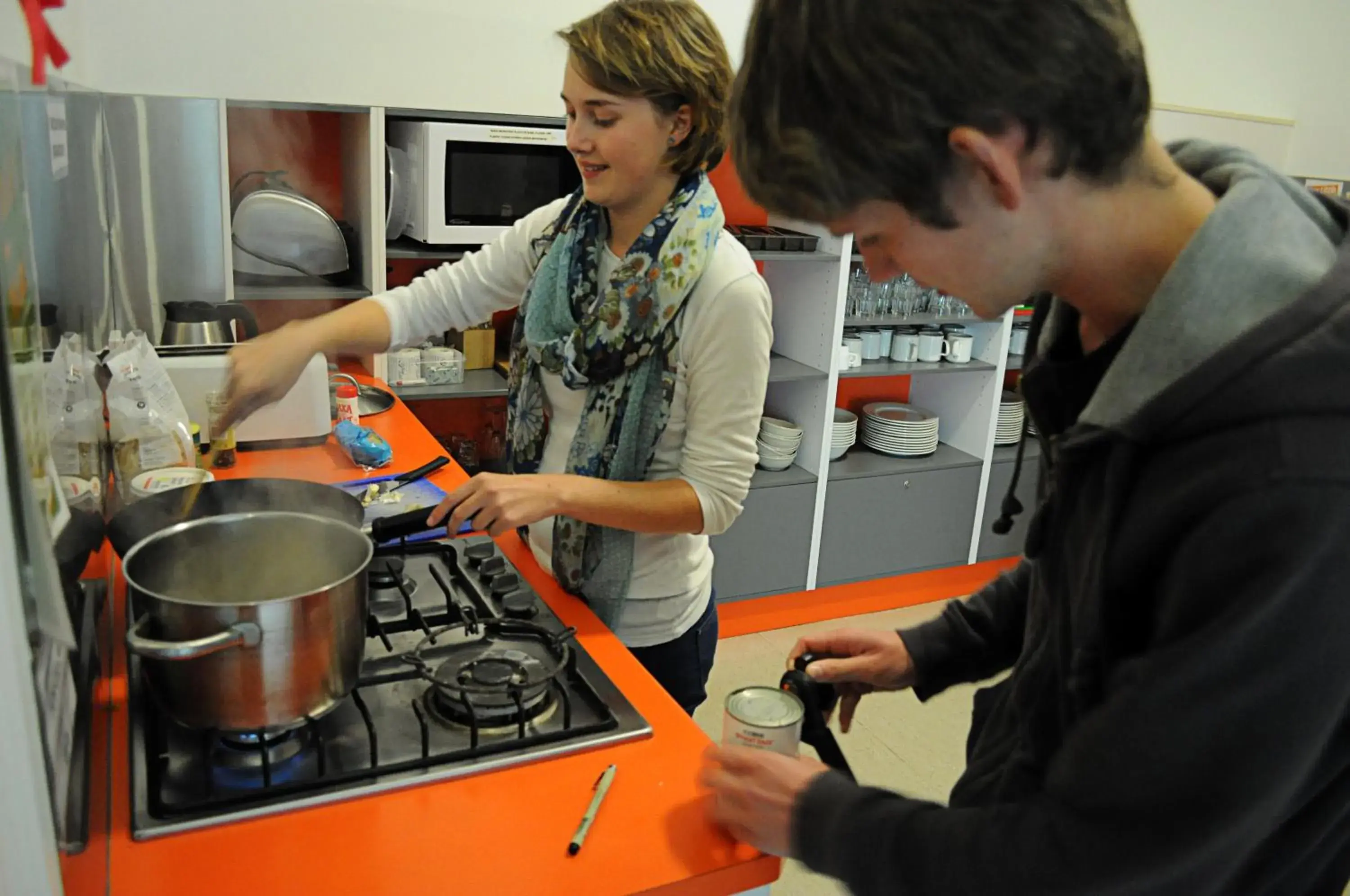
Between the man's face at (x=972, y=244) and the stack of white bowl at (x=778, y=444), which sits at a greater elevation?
the man's face at (x=972, y=244)

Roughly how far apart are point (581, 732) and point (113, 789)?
0.43 m

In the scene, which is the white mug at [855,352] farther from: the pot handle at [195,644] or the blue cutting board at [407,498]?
the pot handle at [195,644]

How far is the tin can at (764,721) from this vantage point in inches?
38.4

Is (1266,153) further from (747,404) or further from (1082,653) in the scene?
(1082,653)

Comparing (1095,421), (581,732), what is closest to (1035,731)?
(1095,421)

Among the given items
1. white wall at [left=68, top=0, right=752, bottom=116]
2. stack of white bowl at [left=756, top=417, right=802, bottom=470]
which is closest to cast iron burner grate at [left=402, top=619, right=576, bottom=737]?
white wall at [left=68, top=0, right=752, bottom=116]

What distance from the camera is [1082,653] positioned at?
2.49 feet

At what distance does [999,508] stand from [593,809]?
295 cm

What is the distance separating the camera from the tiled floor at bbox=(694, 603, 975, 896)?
265 centimetres

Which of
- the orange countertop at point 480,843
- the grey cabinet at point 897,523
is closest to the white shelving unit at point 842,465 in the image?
the grey cabinet at point 897,523

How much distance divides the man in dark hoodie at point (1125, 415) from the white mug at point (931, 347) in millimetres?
2709

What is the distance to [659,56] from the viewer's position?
4.59 feet

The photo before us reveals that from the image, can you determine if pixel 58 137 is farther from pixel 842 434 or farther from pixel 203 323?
pixel 842 434

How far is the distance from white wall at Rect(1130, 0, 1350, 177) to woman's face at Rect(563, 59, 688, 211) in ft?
10.2
